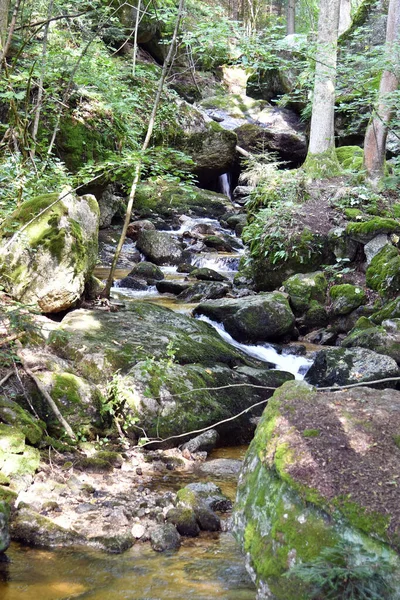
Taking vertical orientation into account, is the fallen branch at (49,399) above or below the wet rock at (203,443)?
above

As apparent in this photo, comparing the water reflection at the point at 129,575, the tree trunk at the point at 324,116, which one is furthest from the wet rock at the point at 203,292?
the water reflection at the point at 129,575

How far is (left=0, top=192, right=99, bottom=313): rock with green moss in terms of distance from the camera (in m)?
6.20

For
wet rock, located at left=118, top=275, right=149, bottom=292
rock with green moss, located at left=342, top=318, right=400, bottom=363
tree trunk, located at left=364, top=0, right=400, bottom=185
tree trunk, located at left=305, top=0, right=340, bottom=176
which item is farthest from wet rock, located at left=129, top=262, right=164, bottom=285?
tree trunk, located at left=364, top=0, right=400, bottom=185

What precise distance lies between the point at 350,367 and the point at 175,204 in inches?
416

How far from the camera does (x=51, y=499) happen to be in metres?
4.06

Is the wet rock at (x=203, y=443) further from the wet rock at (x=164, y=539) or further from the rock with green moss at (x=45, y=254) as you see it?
the rock with green moss at (x=45, y=254)

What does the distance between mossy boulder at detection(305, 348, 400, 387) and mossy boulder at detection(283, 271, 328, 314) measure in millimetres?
2400

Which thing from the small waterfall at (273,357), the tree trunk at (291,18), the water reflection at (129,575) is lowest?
the small waterfall at (273,357)

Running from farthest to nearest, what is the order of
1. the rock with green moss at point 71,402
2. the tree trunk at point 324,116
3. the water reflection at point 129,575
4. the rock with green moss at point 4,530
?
the tree trunk at point 324,116, the rock with green moss at point 71,402, the rock with green moss at point 4,530, the water reflection at point 129,575

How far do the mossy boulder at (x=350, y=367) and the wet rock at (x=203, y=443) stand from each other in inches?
75.2

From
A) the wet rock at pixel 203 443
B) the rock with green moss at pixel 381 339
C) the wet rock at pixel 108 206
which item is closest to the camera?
the wet rock at pixel 203 443

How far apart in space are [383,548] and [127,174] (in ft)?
19.0

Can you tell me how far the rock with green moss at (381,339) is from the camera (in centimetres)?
745

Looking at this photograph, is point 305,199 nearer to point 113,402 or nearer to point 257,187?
point 257,187
